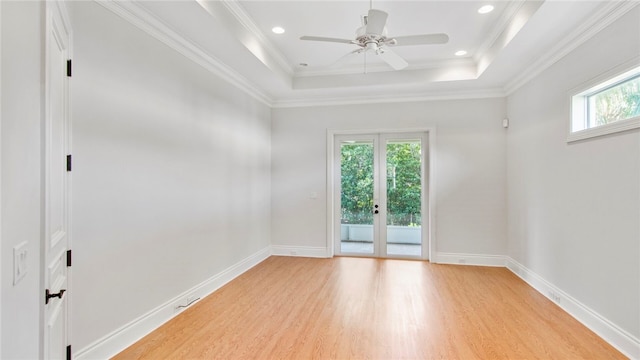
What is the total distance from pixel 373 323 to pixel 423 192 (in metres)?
2.97

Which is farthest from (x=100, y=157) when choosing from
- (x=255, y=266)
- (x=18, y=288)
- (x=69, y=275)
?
(x=255, y=266)

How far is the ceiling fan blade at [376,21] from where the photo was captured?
2.39 m

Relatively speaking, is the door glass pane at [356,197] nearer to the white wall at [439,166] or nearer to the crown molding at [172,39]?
the white wall at [439,166]

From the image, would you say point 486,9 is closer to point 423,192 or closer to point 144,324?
point 423,192

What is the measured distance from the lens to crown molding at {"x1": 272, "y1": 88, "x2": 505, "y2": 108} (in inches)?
199

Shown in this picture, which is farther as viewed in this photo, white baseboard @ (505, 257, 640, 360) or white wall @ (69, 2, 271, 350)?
white baseboard @ (505, 257, 640, 360)

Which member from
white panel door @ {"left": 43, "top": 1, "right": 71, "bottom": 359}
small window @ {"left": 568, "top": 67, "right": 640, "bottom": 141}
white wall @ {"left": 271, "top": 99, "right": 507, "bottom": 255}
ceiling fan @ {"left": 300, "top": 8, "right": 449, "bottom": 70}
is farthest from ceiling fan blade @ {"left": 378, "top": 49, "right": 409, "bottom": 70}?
white panel door @ {"left": 43, "top": 1, "right": 71, "bottom": 359}

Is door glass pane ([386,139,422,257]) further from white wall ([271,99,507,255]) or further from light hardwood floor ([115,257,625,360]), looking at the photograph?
light hardwood floor ([115,257,625,360])

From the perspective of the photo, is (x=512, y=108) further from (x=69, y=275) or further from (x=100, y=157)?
(x=69, y=275)

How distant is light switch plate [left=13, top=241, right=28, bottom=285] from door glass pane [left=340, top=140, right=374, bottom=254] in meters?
4.81

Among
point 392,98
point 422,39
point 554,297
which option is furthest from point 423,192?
point 422,39

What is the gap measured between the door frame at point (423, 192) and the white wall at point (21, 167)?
453 cm

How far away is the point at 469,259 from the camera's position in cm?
511

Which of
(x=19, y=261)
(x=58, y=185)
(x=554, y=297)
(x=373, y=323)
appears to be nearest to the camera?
(x=19, y=261)
